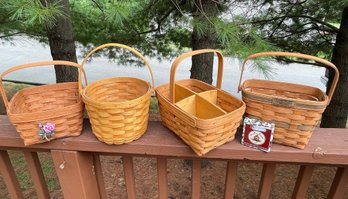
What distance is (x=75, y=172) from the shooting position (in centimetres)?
79

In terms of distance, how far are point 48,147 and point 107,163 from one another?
1367 millimetres

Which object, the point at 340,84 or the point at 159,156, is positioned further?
the point at 340,84

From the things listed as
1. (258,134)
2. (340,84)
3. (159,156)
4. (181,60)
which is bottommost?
(340,84)

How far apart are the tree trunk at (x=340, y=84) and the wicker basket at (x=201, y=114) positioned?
1.50 m

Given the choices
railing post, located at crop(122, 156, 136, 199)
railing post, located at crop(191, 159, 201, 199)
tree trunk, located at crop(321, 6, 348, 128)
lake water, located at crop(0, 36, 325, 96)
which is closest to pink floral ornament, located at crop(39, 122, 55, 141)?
railing post, located at crop(122, 156, 136, 199)

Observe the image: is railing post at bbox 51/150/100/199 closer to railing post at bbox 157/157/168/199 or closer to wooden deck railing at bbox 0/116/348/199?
wooden deck railing at bbox 0/116/348/199

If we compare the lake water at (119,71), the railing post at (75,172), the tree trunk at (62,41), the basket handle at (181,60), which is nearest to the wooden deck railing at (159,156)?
the railing post at (75,172)

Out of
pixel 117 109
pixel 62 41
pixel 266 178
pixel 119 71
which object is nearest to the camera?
pixel 117 109

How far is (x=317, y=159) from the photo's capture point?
26.8 inches

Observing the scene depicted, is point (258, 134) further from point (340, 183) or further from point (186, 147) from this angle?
point (340, 183)

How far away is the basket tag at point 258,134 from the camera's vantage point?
25.5 inches

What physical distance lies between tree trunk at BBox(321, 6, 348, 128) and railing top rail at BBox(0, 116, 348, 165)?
1.34 meters

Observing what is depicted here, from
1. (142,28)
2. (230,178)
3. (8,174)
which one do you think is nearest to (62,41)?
(142,28)

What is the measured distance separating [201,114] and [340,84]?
1678 mm
